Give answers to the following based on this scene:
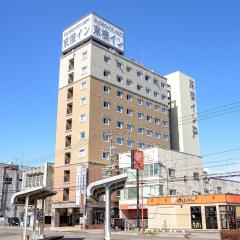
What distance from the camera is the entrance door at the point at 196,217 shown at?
4897 centimetres

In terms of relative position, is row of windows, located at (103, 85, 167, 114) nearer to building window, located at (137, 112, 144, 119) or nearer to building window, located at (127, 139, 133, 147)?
building window, located at (137, 112, 144, 119)

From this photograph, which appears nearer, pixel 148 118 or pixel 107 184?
pixel 107 184

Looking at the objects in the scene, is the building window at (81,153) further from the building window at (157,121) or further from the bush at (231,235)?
the bush at (231,235)

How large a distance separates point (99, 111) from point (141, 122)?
41.5ft

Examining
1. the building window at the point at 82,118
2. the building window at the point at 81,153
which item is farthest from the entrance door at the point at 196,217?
the building window at the point at 82,118

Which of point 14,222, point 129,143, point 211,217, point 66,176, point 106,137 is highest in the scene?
point 106,137

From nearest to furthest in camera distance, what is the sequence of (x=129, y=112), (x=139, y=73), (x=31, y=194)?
(x=31, y=194) → (x=129, y=112) → (x=139, y=73)

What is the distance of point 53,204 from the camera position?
72.4 meters

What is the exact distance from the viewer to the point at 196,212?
49688 millimetres

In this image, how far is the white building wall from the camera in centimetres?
9300

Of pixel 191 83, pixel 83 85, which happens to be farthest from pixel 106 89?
pixel 191 83

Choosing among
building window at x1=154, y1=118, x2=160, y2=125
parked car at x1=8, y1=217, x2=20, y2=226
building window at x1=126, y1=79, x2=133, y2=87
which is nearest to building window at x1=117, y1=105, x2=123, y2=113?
building window at x1=126, y1=79, x2=133, y2=87

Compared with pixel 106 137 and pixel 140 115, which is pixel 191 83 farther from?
pixel 106 137

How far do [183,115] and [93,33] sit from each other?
30.6 m
